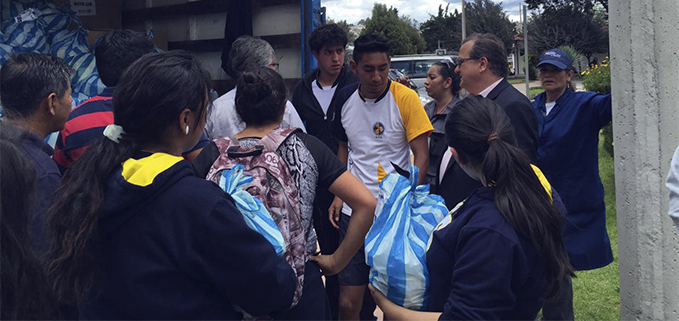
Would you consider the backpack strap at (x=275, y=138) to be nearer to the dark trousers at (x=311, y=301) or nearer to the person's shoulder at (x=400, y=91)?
the dark trousers at (x=311, y=301)

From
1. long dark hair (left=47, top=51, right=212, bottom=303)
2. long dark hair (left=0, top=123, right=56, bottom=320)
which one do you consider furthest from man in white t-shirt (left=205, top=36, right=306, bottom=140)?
long dark hair (left=0, top=123, right=56, bottom=320)

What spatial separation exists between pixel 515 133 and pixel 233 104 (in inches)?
62.5

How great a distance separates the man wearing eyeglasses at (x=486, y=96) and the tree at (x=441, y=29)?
200ft

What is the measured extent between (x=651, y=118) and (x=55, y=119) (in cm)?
284

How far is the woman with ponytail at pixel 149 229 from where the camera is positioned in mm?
1606

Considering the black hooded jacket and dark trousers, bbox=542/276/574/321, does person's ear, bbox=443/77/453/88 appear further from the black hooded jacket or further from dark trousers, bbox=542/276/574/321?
dark trousers, bbox=542/276/574/321

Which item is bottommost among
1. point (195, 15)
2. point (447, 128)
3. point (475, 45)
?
point (447, 128)

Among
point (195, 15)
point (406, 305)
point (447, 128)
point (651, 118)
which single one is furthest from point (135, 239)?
point (195, 15)

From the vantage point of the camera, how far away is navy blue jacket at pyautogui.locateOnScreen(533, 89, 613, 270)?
3.78 meters

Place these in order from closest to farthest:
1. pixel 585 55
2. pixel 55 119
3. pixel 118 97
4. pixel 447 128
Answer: pixel 118 97 → pixel 447 128 → pixel 55 119 → pixel 585 55

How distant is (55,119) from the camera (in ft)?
9.00

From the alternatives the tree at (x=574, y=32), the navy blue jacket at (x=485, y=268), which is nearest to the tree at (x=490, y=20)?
the tree at (x=574, y=32)

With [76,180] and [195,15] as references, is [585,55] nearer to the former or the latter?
[195,15]

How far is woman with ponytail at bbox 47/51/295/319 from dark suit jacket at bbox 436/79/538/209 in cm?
145
